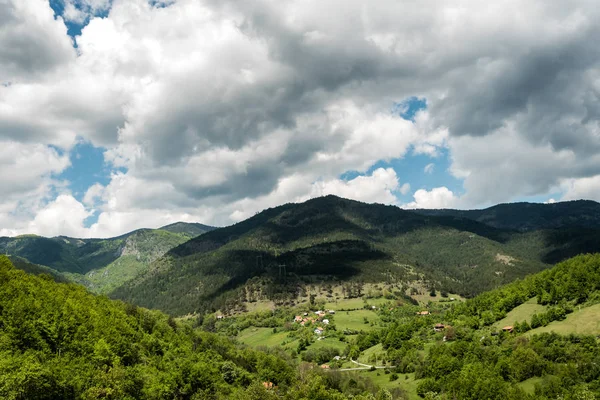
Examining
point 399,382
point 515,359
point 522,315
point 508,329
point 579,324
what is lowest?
point 399,382

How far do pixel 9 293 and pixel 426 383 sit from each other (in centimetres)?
13735

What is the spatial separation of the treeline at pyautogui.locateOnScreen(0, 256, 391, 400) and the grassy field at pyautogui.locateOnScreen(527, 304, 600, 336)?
86251mm

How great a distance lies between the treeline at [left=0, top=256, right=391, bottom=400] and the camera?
7625 cm

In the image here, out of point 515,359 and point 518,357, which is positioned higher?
point 518,357

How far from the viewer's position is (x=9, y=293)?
9969 cm

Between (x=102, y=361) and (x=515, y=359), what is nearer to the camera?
(x=102, y=361)

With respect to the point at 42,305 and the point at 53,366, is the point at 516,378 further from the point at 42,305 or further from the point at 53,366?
the point at 42,305

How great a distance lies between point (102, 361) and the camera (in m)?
93.8

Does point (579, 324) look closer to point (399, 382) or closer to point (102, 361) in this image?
point (399, 382)

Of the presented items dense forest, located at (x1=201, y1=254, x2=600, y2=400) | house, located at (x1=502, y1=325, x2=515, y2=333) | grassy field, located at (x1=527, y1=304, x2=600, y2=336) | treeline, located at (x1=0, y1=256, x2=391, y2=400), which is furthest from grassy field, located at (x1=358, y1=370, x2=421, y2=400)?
grassy field, located at (x1=527, y1=304, x2=600, y2=336)

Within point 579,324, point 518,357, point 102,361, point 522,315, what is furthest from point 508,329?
point 102,361

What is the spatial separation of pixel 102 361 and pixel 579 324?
176 meters

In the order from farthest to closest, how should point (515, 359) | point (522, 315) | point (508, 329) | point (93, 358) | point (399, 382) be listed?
point (522, 315), point (508, 329), point (399, 382), point (515, 359), point (93, 358)

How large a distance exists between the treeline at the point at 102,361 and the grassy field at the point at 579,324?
86251mm
